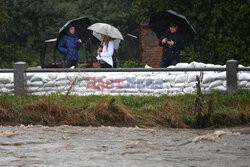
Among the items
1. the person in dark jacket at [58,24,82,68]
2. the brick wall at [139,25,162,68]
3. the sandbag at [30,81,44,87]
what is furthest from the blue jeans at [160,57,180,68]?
the brick wall at [139,25,162,68]

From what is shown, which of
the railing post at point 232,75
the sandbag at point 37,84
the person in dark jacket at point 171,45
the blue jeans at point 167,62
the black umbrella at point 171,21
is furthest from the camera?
the black umbrella at point 171,21

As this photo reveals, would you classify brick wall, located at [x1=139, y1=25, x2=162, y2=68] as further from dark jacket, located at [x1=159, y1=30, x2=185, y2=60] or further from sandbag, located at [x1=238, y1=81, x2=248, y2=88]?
sandbag, located at [x1=238, y1=81, x2=248, y2=88]

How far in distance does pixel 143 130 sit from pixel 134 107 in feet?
4.03

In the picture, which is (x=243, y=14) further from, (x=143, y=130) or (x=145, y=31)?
(x=143, y=130)

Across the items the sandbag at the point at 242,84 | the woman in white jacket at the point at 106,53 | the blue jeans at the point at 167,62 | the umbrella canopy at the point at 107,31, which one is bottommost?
the sandbag at the point at 242,84

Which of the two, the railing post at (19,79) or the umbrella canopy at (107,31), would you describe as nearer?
the railing post at (19,79)

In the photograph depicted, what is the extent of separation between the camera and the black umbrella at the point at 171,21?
557 inches

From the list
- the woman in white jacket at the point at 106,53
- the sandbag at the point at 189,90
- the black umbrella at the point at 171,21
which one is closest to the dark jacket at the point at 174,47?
the black umbrella at the point at 171,21

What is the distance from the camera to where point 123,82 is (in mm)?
12367

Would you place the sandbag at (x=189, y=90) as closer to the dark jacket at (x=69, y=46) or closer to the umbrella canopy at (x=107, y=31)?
the umbrella canopy at (x=107, y=31)

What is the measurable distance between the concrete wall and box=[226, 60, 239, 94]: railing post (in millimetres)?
102

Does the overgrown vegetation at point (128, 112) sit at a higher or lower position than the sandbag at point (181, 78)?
lower

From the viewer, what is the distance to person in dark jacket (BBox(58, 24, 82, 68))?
48.9 feet

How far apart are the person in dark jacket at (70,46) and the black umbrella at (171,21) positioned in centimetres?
204
